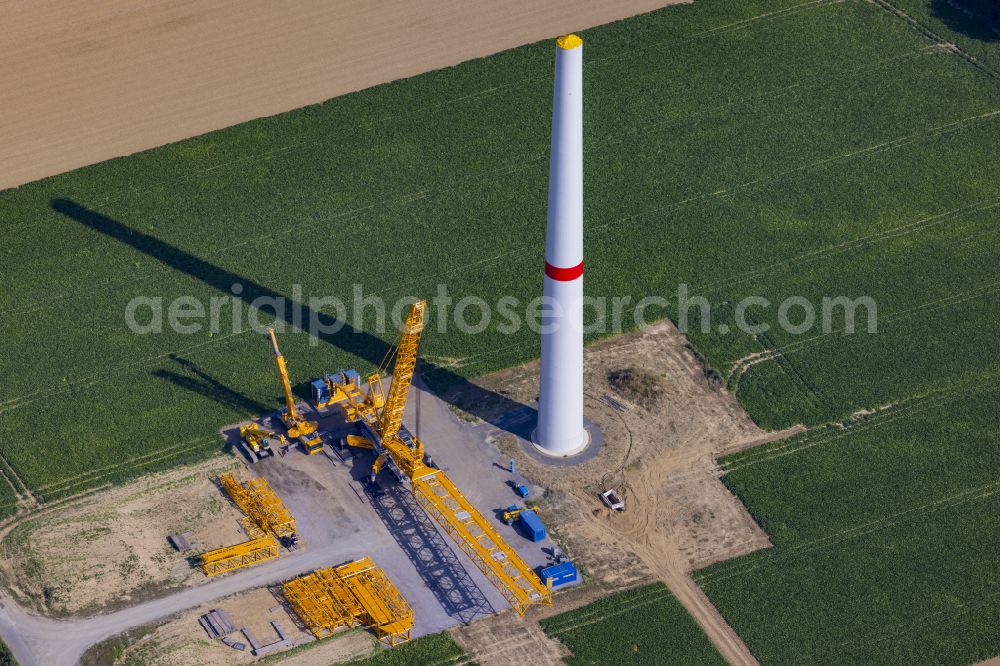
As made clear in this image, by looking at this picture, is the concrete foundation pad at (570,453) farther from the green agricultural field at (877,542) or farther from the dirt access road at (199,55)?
the dirt access road at (199,55)

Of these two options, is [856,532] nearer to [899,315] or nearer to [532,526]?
[532,526]

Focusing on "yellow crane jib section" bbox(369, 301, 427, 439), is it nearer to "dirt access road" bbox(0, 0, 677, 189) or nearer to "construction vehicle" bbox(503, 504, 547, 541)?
"construction vehicle" bbox(503, 504, 547, 541)

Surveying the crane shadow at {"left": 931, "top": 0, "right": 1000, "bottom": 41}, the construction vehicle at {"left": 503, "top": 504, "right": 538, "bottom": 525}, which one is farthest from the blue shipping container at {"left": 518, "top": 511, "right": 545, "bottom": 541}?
the crane shadow at {"left": 931, "top": 0, "right": 1000, "bottom": 41}

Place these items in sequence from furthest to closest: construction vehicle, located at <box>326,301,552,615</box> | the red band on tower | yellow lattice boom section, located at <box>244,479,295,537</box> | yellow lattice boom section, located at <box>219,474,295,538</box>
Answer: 1. yellow lattice boom section, located at <box>219,474,295,538</box>
2. yellow lattice boom section, located at <box>244,479,295,537</box>
3. construction vehicle, located at <box>326,301,552,615</box>
4. the red band on tower

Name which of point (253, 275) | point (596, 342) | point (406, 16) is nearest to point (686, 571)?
point (596, 342)

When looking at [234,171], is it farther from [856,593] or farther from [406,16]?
[856,593]

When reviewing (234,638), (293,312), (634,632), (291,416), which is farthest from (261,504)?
(634,632)
